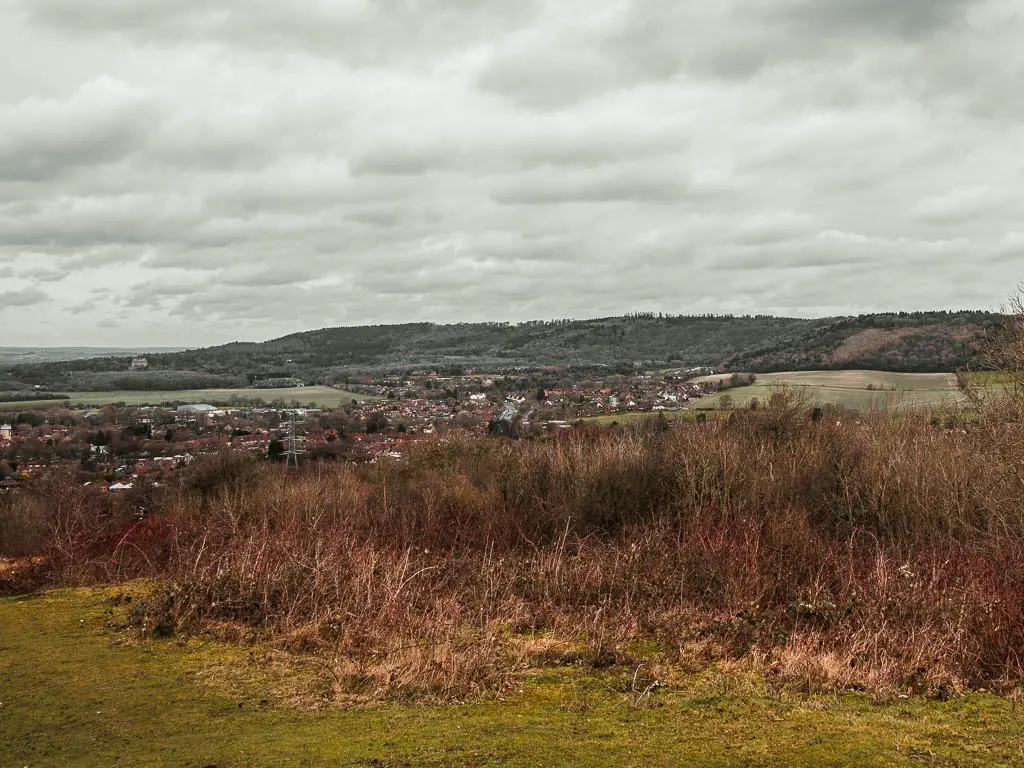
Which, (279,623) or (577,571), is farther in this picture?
(577,571)

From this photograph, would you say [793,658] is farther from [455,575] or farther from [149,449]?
[149,449]

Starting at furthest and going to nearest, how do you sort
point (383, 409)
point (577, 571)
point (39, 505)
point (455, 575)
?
1. point (383, 409)
2. point (39, 505)
3. point (455, 575)
4. point (577, 571)

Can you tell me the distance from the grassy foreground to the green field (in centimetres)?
2469

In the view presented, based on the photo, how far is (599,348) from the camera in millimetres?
106500

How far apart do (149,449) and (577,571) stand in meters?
37.3

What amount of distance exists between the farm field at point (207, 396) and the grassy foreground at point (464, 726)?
58.0 metres

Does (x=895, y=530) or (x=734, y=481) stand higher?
(x=734, y=481)

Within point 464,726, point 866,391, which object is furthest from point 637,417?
point 464,726

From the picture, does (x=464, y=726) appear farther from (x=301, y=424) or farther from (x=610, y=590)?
(x=301, y=424)

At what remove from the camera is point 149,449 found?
41.7m

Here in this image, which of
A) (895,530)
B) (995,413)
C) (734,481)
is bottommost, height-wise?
(895,530)

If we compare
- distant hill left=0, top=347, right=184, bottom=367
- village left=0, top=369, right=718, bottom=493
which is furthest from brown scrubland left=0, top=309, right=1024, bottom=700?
distant hill left=0, top=347, right=184, bottom=367

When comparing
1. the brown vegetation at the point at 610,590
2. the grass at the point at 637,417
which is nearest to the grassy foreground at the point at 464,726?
the brown vegetation at the point at 610,590

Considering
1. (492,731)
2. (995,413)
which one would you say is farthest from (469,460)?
(492,731)
